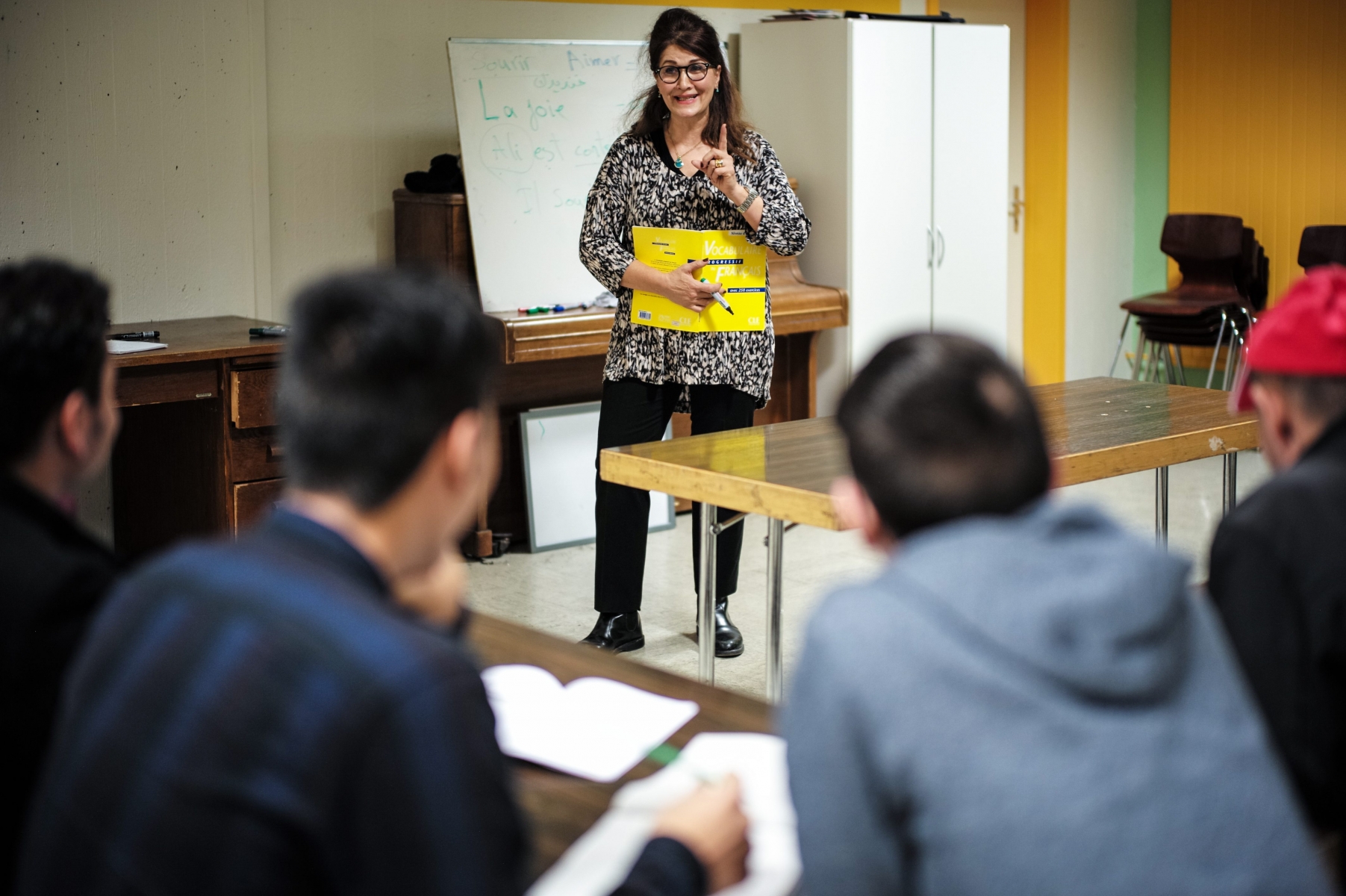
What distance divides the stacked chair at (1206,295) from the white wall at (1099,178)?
2.08 ft

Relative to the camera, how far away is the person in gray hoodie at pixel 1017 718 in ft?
2.92

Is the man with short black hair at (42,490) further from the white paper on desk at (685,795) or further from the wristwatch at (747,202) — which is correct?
the wristwatch at (747,202)

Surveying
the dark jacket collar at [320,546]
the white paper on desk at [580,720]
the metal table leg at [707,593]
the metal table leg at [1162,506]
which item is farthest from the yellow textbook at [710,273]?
the dark jacket collar at [320,546]

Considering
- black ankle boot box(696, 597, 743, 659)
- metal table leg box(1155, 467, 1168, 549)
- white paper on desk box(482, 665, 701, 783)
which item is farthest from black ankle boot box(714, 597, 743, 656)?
white paper on desk box(482, 665, 701, 783)

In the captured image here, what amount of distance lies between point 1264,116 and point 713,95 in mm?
4439

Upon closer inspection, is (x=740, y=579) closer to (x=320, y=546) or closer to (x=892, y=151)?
(x=892, y=151)

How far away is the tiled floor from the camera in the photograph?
3717 millimetres

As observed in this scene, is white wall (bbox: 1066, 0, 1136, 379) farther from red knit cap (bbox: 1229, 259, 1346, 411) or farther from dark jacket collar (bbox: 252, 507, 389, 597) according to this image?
Result: dark jacket collar (bbox: 252, 507, 389, 597)

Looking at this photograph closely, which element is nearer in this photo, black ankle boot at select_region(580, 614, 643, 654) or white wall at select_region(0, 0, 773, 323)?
black ankle boot at select_region(580, 614, 643, 654)

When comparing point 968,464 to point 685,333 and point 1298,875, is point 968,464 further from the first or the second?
point 685,333

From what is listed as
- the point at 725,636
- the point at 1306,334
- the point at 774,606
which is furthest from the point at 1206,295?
the point at 1306,334

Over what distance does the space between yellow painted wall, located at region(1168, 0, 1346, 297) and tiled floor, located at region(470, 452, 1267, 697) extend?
1.88m

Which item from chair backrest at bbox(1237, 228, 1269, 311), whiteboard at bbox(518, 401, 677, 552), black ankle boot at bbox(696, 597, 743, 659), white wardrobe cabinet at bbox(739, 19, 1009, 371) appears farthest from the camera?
chair backrest at bbox(1237, 228, 1269, 311)

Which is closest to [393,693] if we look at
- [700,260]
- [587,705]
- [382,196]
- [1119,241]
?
[587,705]
